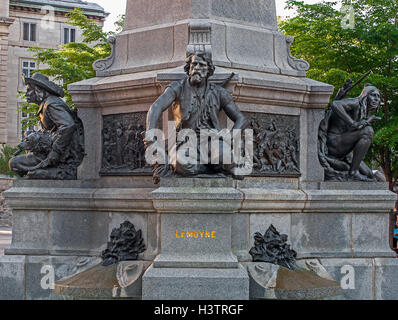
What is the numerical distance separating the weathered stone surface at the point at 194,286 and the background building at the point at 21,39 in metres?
53.6

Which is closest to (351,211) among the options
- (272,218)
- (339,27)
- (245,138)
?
(272,218)

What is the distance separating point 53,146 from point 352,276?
5.08 m

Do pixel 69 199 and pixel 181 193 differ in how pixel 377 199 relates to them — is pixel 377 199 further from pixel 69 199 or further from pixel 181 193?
pixel 69 199

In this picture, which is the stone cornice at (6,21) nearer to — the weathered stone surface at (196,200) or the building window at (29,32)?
the building window at (29,32)

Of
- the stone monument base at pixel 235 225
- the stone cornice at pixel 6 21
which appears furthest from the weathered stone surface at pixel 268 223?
the stone cornice at pixel 6 21

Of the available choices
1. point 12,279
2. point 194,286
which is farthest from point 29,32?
point 194,286

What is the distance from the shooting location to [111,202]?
11.5 metres

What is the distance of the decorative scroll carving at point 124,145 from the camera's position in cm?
1154

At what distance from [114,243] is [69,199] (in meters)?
1.09

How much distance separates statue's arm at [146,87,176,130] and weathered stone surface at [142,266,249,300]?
2.11 m

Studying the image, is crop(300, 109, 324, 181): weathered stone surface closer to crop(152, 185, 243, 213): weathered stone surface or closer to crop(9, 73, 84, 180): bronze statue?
crop(152, 185, 243, 213): weathered stone surface

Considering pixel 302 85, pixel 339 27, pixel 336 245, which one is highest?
pixel 339 27

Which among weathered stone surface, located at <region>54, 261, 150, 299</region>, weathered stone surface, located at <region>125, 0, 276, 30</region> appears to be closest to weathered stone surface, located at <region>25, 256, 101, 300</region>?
weathered stone surface, located at <region>54, 261, 150, 299</region>

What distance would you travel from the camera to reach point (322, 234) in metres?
11.7
